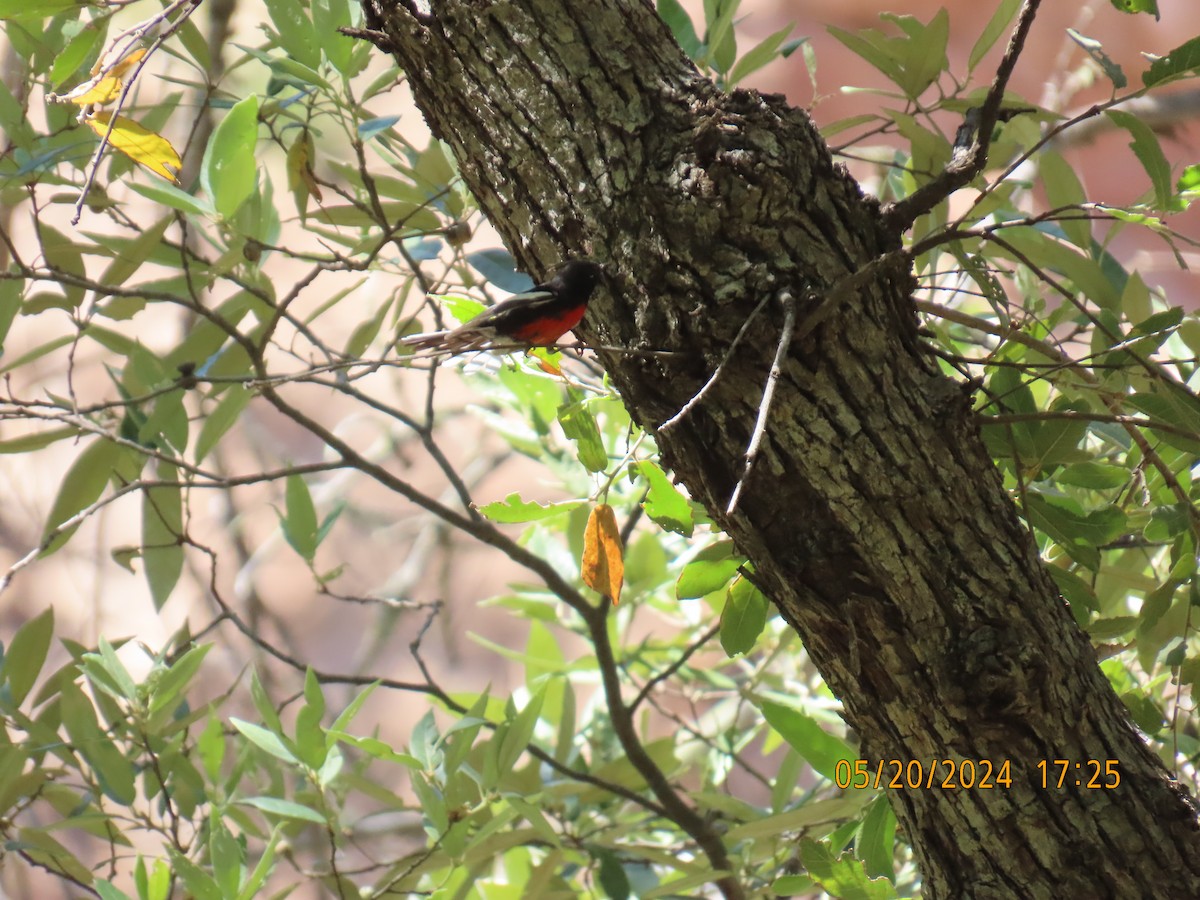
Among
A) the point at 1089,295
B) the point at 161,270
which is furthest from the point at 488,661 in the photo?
the point at 1089,295

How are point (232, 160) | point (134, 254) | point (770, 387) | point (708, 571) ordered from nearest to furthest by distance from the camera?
1. point (770, 387)
2. point (708, 571)
3. point (232, 160)
4. point (134, 254)

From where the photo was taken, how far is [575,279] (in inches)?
24.9

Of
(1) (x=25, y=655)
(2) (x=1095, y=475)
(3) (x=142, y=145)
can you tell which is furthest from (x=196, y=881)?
(2) (x=1095, y=475)

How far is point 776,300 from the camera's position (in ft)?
2.01

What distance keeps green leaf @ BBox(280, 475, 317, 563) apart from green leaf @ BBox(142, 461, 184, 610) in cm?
13

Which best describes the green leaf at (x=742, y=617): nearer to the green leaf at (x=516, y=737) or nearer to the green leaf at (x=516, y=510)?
the green leaf at (x=516, y=510)

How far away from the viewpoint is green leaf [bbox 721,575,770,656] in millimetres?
875

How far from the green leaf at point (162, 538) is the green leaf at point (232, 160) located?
0.35 meters

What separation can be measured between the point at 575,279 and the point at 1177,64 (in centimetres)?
46

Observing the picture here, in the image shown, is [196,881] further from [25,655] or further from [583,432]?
[583,432]

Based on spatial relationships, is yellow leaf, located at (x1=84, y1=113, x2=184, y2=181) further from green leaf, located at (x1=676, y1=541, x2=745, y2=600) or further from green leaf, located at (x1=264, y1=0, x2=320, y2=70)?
green leaf, located at (x1=676, y1=541, x2=745, y2=600)

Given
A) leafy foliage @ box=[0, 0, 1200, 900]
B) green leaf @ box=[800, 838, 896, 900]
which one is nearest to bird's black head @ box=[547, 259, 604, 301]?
leafy foliage @ box=[0, 0, 1200, 900]

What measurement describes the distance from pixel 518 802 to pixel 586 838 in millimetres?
344
